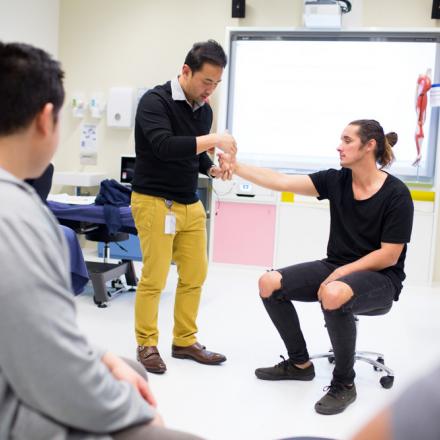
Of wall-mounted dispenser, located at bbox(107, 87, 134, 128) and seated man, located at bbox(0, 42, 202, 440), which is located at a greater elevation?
wall-mounted dispenser, located at bbox(107, 87, 134, 128)

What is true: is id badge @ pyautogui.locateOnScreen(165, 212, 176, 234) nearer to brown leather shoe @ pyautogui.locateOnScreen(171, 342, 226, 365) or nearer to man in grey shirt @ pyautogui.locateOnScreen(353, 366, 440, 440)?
brown leather shoe @ pyautogui.locateOnScreen(171, 342, 226, 365)

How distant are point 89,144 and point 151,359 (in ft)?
11.2

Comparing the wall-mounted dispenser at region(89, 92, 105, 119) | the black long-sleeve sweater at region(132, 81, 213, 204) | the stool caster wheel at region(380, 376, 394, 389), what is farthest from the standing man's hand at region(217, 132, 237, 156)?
the wall-mounted dispenser at region(89, 92, 105, 119)

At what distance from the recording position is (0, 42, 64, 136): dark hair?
0.95 m

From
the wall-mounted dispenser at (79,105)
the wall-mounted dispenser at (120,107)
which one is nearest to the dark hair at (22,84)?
the wall-mounted dispenser at (120,107)

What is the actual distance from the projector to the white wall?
6.94 feet

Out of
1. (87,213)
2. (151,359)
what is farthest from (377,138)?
(87,213)

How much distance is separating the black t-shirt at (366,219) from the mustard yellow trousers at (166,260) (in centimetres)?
59

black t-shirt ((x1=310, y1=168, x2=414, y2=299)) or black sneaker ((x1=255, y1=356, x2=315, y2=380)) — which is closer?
black t-shirt ((x1=310, y1=168, x2=414, y2=299))

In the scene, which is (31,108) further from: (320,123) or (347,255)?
(320,123)

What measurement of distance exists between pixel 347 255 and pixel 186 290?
751 millimetres

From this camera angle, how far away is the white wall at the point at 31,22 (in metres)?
4.80

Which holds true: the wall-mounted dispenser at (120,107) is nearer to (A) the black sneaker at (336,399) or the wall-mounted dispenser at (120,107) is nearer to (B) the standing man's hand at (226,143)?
(B) the standing man's hand at (226,143)

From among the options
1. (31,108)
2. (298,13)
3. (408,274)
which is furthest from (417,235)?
(31,108)
